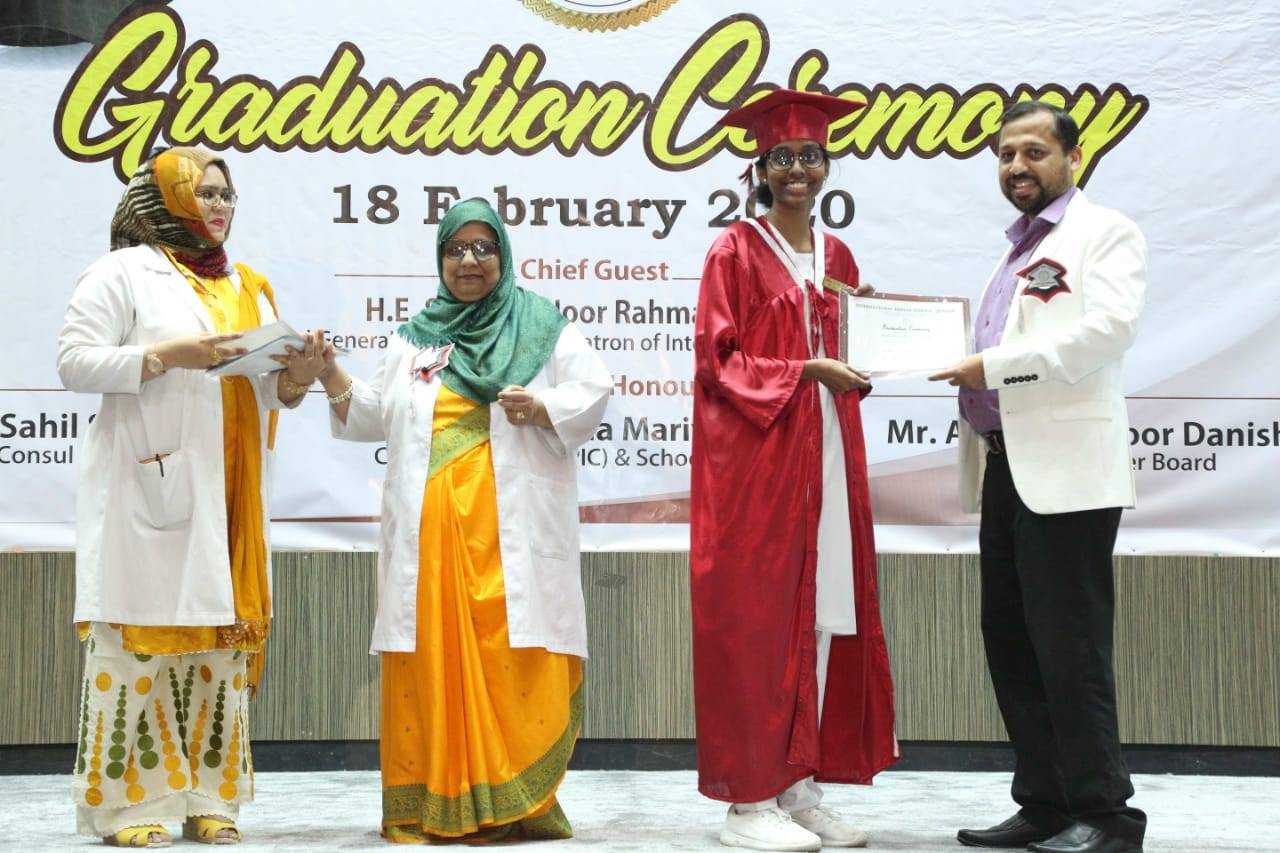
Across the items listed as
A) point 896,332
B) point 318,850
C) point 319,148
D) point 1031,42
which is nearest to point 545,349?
point 896,332

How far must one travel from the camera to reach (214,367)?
11.0ft

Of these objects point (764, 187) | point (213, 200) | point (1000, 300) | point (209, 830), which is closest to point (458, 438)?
point (213, 200)

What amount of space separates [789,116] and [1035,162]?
1.93ft

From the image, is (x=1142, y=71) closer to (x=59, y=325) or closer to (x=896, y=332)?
(x=896, y=332)

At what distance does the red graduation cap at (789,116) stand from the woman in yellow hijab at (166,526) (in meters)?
1.19

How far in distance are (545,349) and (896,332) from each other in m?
0.87

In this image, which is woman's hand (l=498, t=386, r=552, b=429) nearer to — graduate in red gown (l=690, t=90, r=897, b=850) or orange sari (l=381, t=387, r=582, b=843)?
orange sari (l=381, t=387, r=582, b=843)

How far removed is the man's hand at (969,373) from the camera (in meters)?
3.24

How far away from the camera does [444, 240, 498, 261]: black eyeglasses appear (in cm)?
356

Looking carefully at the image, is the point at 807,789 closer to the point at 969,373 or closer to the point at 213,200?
the point at 969,373

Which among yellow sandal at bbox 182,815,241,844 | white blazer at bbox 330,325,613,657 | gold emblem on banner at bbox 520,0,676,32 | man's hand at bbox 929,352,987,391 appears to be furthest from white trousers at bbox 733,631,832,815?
gold emblem on banner at bbox 520,0,676,32

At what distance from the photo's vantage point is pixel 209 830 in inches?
135

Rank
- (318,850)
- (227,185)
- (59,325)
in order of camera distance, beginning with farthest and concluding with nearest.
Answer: (59,325) < (227,185) < (318,850)

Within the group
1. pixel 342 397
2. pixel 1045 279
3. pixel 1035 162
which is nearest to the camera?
pixel 1045 279
